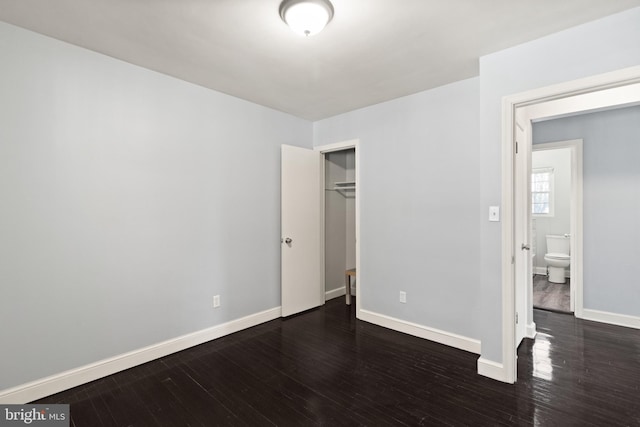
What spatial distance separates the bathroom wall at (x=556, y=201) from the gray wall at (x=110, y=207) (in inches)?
218

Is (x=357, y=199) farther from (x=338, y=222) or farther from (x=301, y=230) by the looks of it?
(x=338, y=222)

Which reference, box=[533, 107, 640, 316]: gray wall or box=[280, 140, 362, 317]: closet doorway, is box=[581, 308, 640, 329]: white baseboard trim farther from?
box=[280, 140, 362, 317]: closet doorway

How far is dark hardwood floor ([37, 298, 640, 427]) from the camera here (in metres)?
1.94

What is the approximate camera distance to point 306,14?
177 centimetres

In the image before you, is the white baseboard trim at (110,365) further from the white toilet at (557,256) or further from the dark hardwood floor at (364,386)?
the white toilet at (557,256)

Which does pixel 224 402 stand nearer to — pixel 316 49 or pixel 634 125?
pixel 316 49

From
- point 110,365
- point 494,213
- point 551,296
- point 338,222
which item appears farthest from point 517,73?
point 110,365

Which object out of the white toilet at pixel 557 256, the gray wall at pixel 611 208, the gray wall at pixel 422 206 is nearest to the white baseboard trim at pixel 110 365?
the gray wall at pixel 422 206

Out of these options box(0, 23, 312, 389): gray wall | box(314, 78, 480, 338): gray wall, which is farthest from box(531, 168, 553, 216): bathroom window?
box(0, 23, 312, 389): gray wall

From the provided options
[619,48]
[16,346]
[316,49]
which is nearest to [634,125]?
[619,48]

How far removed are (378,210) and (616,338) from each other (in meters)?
2.70

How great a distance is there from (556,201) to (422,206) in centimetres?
422

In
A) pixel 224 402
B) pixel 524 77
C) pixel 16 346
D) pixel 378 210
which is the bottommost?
pixel 224 402

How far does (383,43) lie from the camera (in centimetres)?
223
